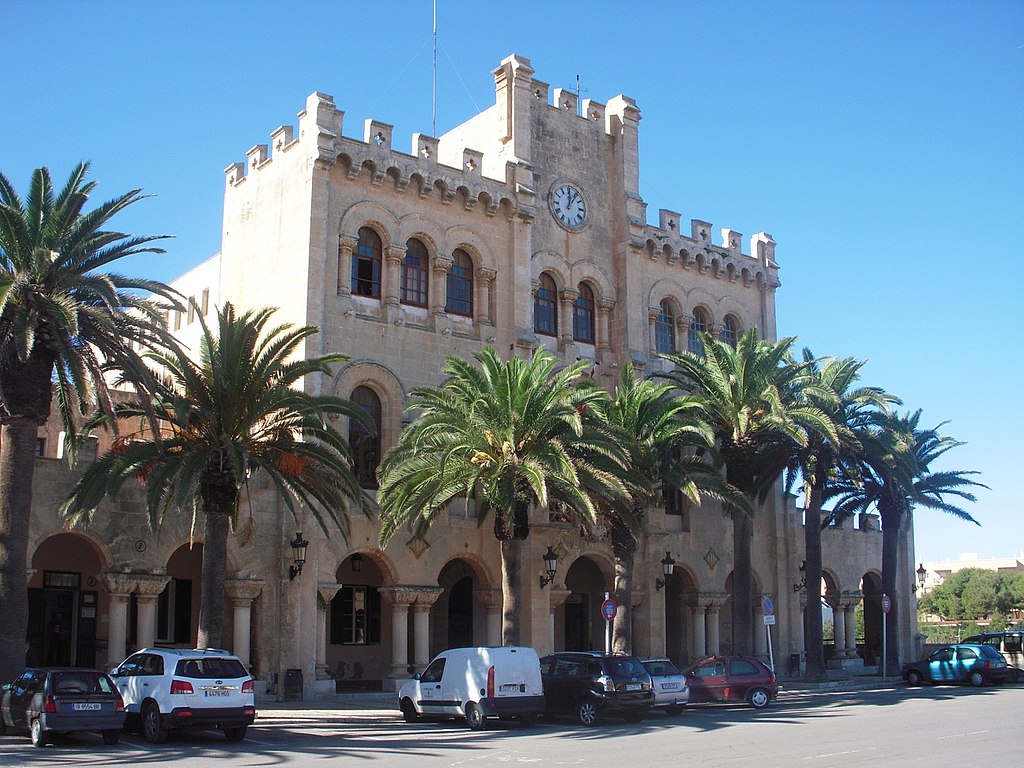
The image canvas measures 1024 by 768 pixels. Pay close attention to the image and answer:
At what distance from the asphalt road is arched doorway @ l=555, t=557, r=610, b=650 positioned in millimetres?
10931

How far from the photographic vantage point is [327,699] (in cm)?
2775

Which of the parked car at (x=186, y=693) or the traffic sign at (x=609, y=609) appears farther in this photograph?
the traffic sign at (x=609, y=609)

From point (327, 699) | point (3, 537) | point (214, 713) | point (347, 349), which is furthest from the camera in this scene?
point (347, 349)

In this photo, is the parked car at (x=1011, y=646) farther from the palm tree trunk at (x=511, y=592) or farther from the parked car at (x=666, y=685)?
the palm tree trunk at (x=511, y=592)

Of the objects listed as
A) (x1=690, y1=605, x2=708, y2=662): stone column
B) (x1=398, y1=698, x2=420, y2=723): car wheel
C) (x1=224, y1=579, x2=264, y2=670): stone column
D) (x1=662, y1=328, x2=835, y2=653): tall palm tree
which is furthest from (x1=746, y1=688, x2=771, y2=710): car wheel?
(x1=224, y1=579, x2=264, y2=670): stone column

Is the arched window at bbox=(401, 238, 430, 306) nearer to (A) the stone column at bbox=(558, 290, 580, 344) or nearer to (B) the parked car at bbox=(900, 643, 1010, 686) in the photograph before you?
(A) the stone column at bbox=(558, 290, 580, 344)

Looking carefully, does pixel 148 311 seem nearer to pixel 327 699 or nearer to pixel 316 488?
pixel 316 488

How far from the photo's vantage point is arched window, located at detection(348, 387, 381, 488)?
30.1 metres

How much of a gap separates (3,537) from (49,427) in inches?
520

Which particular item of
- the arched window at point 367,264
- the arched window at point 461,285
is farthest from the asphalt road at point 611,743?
the arched window at point 461,285

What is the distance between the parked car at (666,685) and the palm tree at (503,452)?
3.34 m

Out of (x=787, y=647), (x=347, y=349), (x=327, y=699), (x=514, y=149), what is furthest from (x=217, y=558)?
(x=787, y=647)

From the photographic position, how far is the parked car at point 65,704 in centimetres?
1742

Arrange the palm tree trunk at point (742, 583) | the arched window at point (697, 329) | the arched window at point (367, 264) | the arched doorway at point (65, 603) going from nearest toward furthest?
the arched doorway at point (65, 603)
the arched window at point (367, 264)
the palm tree trunk at point (742, 583)
the arched window at point (697, 329)
